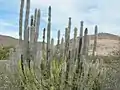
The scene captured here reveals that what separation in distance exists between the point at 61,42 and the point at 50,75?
1506mm

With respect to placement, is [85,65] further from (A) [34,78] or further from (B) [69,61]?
(A) [34,78]

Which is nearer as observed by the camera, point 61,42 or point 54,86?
point 54,86

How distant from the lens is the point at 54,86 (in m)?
11.4

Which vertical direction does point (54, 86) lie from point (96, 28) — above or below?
below

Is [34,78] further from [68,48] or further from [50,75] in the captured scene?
[68,48]

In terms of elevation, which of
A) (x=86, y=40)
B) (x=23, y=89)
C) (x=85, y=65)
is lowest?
(x=23, y=89)

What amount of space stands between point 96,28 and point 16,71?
3.33 metres

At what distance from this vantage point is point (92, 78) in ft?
38.1

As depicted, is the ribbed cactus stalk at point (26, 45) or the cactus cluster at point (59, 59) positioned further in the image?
the ribbed cactus stalk at point (26, 45)

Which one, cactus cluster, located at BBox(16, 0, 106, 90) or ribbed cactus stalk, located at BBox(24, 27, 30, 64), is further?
ribbed cactus stalk, located at BBox(24, 27, 30, 64)

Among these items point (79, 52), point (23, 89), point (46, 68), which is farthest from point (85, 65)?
point (23, 89)

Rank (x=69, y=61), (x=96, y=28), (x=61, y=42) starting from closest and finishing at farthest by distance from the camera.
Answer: (x=69, y=61) → (x=61, y=42) → (x=96, y=28)

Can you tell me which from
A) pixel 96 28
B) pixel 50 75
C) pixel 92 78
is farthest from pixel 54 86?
pixel 96 28

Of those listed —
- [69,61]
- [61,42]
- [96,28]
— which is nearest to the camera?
[69,61]
